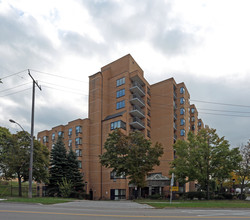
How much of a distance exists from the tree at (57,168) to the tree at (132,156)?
41.0 feet

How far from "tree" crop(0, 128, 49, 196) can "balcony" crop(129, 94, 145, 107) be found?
826 inches

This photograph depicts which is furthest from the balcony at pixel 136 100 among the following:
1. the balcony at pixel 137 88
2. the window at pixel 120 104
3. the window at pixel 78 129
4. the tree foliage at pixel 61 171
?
the tree foliage at pixel 61 171

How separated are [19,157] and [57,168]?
10267 millimetres

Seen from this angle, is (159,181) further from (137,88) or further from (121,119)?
(137,88)

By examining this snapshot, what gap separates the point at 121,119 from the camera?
49.8 m

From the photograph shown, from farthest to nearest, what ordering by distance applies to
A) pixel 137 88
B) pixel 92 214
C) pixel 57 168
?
pixel 137 88, pixel 57 168, pixel 92 214

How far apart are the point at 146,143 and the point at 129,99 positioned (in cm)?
1882

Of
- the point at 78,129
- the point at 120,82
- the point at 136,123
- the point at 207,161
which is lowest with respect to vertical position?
the point at 207,161

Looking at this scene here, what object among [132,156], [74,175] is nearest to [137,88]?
[74,175]

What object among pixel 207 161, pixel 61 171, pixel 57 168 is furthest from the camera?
pixel 57 168

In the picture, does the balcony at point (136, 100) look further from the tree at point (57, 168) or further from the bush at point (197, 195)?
the bush at point (197, 195)

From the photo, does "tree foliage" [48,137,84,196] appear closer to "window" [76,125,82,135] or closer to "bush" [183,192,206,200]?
"window" [76,125,82,135]

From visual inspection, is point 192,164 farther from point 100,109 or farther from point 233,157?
point 100,109

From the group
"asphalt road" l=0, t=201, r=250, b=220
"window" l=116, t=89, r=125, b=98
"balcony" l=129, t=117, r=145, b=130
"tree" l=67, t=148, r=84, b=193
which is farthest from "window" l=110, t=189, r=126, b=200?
"asphalt road" l=0, t=201, r=250, b=220
